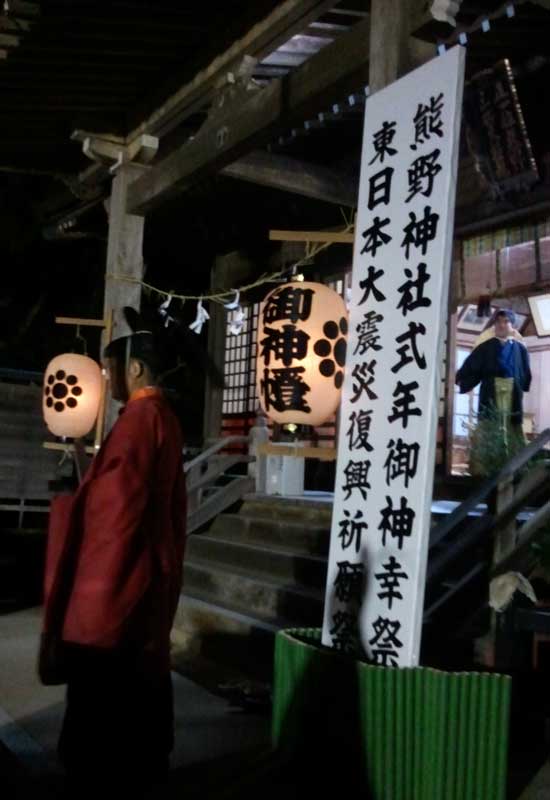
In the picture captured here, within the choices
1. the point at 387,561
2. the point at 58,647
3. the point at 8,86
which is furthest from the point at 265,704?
the point at 8,86

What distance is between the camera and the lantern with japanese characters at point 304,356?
249 inches

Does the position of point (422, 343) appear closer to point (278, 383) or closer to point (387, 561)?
point (387, 561)

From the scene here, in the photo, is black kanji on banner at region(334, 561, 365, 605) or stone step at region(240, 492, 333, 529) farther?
stone step at region(240, 492, 333, 529)

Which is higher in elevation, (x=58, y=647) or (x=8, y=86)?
(x=8, y=86)

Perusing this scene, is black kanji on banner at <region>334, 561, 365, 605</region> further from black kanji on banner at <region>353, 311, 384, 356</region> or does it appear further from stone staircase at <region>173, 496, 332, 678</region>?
stone staircase at <region>173, 496, 332, 678</region>

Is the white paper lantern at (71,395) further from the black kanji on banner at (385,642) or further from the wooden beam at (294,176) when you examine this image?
the black kanji on banner at (385,642)

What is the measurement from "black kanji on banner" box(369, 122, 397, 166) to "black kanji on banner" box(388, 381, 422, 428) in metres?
1.33

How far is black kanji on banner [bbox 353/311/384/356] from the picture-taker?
15.2 feet

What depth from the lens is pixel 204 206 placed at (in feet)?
44.3

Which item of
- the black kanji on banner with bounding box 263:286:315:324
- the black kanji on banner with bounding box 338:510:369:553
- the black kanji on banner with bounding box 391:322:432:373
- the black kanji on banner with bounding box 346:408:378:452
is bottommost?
the black kanji on banner with bounding box 338:510:369:553

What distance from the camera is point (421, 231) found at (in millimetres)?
4410

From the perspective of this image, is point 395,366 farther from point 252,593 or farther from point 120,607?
point 252,593

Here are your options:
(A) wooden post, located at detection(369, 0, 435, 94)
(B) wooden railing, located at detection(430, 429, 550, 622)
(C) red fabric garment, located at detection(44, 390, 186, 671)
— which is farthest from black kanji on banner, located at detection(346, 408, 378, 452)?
(B) wooden railing, located at detection(430, 429, 550, 622)

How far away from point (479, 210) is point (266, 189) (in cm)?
349
